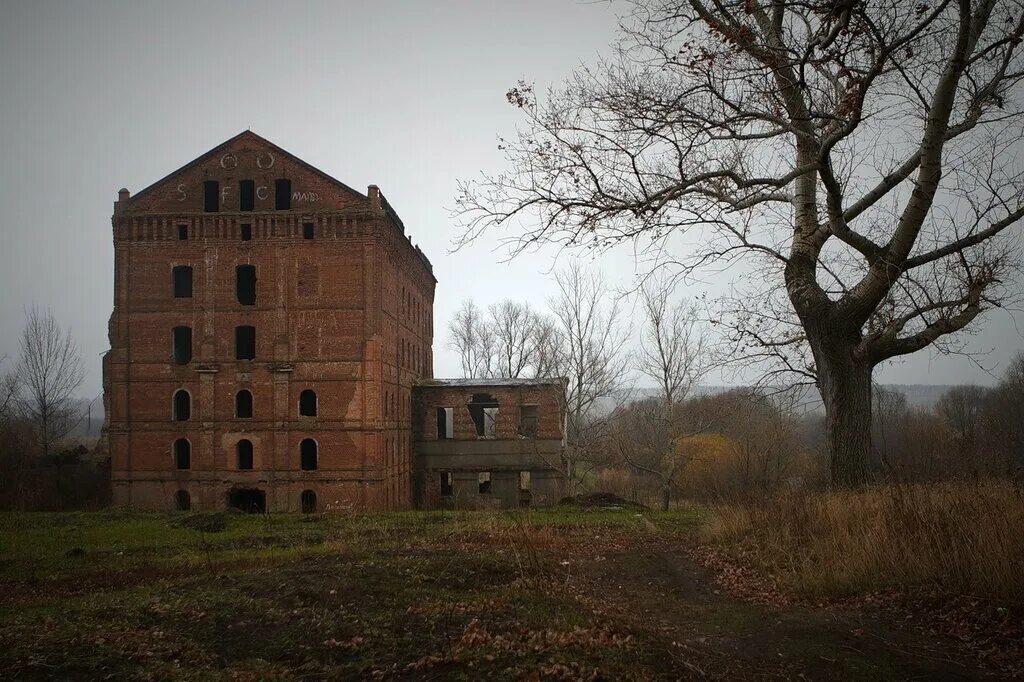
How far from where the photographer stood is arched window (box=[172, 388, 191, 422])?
28.6 meters

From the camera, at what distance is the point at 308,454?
28.5 metres

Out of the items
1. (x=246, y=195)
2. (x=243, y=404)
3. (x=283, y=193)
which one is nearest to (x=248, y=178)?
(x=246, y=195)

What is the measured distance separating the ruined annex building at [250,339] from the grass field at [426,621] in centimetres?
1631

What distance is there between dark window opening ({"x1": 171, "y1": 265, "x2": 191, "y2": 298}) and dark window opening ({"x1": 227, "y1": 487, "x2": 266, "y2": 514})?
327 inches

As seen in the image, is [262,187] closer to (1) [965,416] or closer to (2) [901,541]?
(2) [901,541]

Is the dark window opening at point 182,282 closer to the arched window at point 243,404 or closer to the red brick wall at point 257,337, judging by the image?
the red brick wall at point 257,337

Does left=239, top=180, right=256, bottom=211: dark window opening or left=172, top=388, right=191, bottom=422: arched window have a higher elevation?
left=239, top=180, right=256, bottom=211: dark window opening

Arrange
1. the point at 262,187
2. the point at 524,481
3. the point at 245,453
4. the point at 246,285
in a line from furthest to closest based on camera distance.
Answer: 1. the point at 524,481
2. the point at 246,285
3. the point at 262,187
4. the point at 245,453

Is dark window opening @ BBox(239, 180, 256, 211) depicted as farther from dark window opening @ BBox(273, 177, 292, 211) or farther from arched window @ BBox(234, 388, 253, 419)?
arched window @ BBox(234, 388, 253, 419)

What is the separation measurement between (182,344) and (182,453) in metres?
4.49

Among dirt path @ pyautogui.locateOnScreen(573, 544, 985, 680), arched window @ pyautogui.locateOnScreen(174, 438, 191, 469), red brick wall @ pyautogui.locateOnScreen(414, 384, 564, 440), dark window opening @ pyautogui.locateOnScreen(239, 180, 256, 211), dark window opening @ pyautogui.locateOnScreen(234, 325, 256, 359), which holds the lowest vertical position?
dirt path @ pyautogui.locateOnScreen(573, 544, 985, 680)

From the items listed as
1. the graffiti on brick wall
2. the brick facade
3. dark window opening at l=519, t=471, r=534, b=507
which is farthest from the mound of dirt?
the graffiti on brick wall

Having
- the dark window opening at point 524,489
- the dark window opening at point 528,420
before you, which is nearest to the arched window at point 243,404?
the dark window opening at point 528,420

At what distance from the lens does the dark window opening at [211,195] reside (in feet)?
94.4
